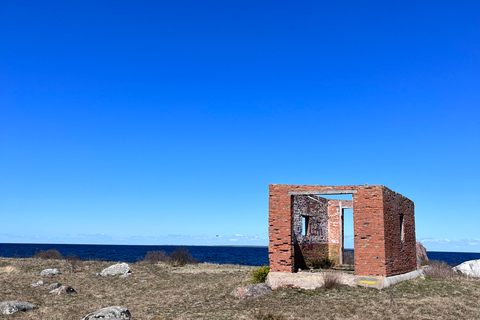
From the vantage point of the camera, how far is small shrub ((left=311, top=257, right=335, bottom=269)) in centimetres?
1953

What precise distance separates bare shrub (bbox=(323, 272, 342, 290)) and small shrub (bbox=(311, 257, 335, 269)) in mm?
5076

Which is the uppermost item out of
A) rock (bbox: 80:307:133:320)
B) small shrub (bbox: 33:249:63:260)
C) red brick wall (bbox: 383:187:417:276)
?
red brick wall (bbox: 383:187:417:276)

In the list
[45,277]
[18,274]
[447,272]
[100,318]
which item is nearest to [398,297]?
[447,272]

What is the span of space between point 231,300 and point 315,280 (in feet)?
11.0

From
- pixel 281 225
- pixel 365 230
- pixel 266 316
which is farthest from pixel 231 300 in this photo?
pixel 365 230

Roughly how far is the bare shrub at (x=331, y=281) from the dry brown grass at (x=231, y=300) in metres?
0.23

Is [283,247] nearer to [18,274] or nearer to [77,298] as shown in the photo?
[77,298]

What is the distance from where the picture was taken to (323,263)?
20.2 meters

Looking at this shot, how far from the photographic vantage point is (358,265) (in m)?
14.8

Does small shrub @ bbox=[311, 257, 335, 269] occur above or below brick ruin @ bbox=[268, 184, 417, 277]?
below

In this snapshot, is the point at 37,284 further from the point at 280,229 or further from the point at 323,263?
the point at 323,263

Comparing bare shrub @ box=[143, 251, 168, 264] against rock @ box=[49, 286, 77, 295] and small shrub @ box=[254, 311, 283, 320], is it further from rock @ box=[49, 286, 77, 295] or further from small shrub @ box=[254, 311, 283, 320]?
small shrub @ box=[254, 311, 283, 320]

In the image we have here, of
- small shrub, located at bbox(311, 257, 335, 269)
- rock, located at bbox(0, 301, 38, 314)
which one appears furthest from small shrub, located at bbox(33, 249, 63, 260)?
small shrub, located at bbox(311, 257, 335, 269)

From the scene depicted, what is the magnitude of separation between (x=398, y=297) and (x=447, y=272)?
25.4ft
